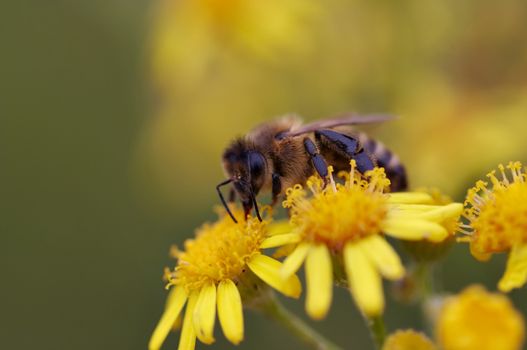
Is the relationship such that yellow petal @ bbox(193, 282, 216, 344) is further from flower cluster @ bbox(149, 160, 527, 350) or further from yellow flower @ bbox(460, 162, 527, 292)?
yellow flower @ bbox(460, 162, 527, 292)

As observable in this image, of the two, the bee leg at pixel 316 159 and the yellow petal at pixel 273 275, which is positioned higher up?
the bee leg at pixel 316 159

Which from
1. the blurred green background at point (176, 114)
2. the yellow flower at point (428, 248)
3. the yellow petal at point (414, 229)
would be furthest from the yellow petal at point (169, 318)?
the blurred green background at point (176, 114)

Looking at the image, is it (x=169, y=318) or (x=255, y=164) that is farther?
(x=255, y=164)

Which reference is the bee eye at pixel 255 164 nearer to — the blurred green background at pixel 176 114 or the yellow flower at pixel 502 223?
the yellow flower at pixel 502 223

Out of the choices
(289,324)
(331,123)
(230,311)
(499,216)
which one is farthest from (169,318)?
(499,216)

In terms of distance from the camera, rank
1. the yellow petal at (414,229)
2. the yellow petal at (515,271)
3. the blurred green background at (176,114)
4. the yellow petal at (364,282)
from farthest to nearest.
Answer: the blurred green background at (176,114) → the yellow petal at (414,229) → the yellow petal at (515,271) → the yellow petal at (364,282)

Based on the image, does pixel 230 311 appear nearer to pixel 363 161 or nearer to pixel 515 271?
pixel 363 161

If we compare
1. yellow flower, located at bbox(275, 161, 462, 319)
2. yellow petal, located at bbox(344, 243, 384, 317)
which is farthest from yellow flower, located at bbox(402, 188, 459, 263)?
yellow petal, located at bbox(344, 243, 384, 317)

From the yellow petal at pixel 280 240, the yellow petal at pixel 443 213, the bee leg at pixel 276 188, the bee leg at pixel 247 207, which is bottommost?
the yellow petal at pixel 280 240
